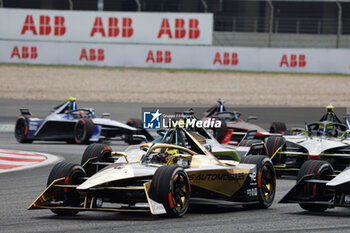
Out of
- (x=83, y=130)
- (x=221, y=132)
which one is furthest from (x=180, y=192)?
(x=83, y=130)

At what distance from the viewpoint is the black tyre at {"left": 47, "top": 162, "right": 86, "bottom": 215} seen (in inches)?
371

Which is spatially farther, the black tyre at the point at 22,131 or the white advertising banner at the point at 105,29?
the white advertising banner at the point at 105,29

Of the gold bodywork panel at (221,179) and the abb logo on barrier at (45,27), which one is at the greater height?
the abb logo on barrier at (45,27)

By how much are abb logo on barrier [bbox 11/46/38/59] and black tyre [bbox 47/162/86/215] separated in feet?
103

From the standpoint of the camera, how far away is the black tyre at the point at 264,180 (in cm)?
1041

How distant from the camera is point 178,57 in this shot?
40.6 meters

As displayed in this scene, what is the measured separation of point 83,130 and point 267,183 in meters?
11.0

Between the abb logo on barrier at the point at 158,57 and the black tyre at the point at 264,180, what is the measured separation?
30.1 m

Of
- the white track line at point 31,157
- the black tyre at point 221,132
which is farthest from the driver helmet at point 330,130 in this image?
the white track line at point 31,157

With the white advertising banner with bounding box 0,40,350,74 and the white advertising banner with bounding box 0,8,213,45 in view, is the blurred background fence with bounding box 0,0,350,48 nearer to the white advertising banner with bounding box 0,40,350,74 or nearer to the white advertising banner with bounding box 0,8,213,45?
the white advertising banner with bounding box 0,8,213,45

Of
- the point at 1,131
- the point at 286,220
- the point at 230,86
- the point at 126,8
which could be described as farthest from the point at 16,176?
the point at 126,8

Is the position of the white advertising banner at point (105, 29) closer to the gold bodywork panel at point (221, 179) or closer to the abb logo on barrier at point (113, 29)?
the abb logo on barrier at point (113, 29)

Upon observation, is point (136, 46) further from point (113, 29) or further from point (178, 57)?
point (178, 57)

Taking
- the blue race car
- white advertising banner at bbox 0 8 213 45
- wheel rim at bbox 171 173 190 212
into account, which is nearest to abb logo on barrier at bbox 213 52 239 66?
white advertising banner at bbox 0 8 213 45
